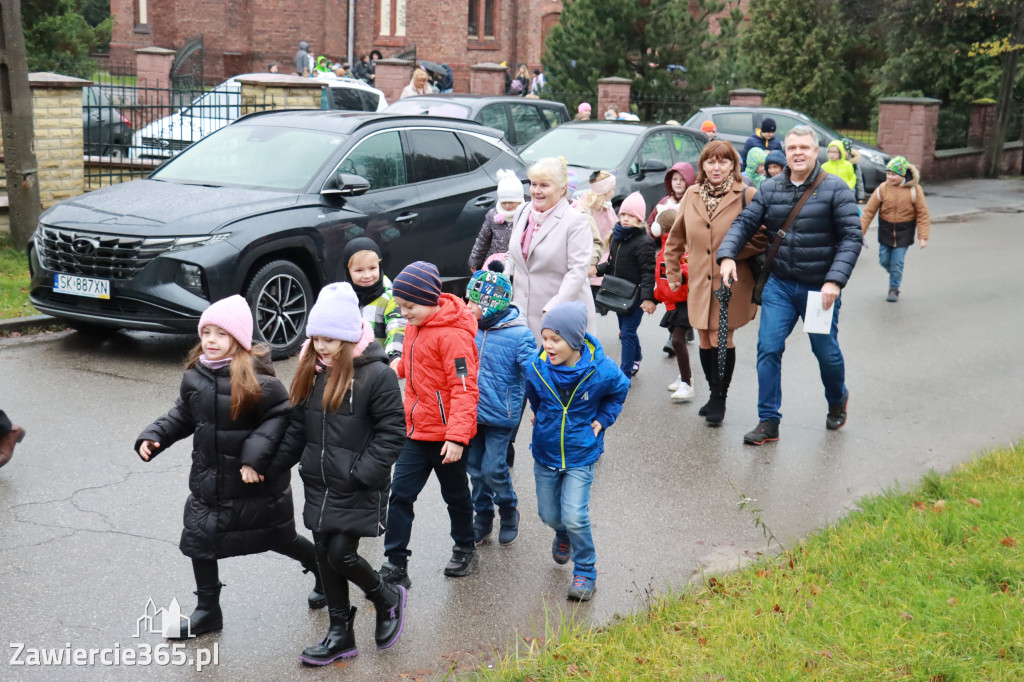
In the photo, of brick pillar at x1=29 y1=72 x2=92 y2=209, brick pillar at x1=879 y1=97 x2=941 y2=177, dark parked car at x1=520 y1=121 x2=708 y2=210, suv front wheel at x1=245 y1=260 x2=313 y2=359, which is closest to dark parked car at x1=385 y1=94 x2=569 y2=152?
dark parked car at x1=520 y1=121 x2=708 y2=210

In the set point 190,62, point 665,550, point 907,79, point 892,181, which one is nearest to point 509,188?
point 665,550

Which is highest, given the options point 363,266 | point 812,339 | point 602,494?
point 363,266

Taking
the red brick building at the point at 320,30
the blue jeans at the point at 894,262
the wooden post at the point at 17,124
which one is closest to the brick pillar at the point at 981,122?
the blue jeans at the point at 894,262

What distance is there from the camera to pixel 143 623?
4.73m

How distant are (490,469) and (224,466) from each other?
1.39m

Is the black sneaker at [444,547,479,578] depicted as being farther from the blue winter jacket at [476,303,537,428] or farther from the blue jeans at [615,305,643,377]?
the blue jeans at [615,305,643,377]

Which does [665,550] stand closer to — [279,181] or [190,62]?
[279,181]

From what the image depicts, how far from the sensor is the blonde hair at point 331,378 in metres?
4.39

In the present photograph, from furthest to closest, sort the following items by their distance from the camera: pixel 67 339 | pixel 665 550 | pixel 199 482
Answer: pixel 67 339 < pixel 665 550 < pixel 199 482

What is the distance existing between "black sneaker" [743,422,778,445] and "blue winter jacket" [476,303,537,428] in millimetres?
2580

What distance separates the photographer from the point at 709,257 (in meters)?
7.66

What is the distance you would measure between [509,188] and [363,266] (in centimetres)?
182

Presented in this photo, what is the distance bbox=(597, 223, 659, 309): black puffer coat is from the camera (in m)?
8.30

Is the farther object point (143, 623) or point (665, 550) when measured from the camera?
point (665, 550)
